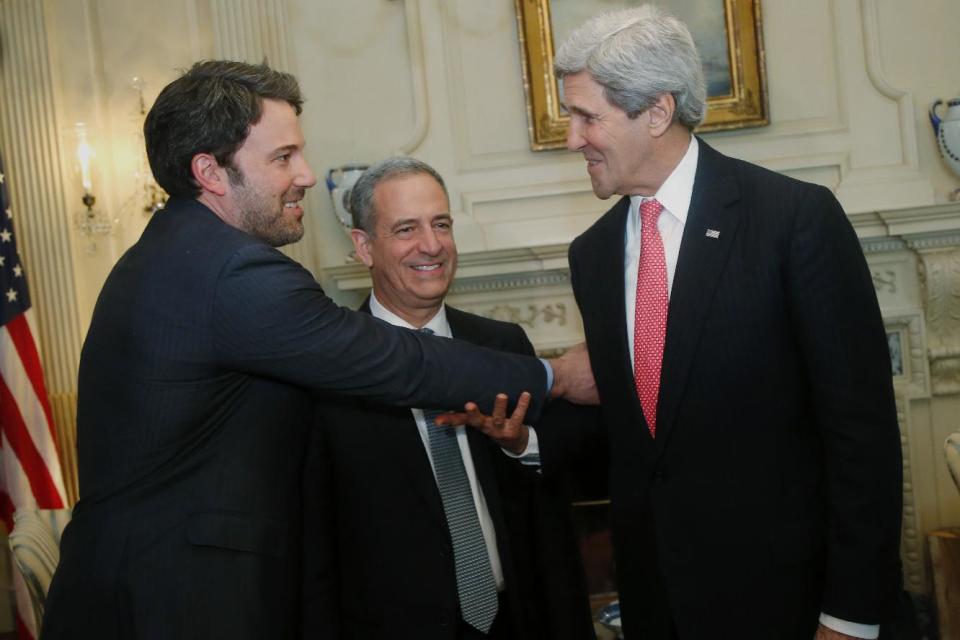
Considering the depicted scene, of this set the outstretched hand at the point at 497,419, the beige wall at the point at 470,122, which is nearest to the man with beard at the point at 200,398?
the outstretched hand at the point at 497,419

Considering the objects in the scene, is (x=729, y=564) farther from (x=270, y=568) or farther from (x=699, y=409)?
(x=270, y=568)

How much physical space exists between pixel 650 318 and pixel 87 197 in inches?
132

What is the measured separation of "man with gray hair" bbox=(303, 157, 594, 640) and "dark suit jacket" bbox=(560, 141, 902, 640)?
36 centimetres

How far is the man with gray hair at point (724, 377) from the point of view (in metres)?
1.99

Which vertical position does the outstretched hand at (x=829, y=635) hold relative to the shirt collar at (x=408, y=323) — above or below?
below

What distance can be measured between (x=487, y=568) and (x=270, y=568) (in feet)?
1.86

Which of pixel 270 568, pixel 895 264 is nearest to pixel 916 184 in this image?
pixel 895 264

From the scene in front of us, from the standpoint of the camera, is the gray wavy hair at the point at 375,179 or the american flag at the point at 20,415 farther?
the american flag at the point at 20,415

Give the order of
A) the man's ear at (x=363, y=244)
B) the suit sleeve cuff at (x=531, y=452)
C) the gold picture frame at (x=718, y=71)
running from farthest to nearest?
the gold picture frame at (x=718, y=71), the man's ear at (x=363, y=244), the suit sleeve cuff at (x=531, y=452)

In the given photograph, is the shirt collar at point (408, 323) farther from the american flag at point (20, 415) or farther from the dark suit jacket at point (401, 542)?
the american flag at point (20, 415)

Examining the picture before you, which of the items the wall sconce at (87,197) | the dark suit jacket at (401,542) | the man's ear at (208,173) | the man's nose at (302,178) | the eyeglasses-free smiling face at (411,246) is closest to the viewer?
the man's ear at (208,173)

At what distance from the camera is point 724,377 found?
2.05m

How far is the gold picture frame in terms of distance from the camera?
4.62 m

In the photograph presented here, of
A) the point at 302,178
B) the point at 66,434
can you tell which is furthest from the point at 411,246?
the point at 66,434
